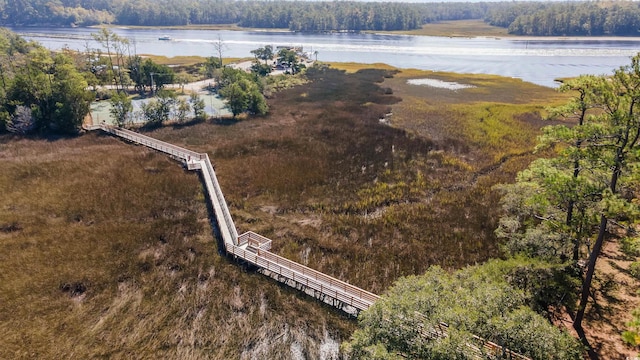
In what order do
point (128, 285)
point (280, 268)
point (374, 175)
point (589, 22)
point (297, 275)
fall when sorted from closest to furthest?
1. point (128, 285)
2. point (297, 275)
3. point (280, 268)
4. point (374, 175)
5. point (589, 22)

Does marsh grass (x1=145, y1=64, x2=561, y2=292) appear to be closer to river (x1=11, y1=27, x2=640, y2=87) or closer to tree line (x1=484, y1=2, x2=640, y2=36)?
river (x1=11, y1=27, x2=640, y2=87)

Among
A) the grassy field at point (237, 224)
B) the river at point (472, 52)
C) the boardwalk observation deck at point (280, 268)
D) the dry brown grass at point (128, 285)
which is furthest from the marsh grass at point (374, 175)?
the river at point (472, 52)

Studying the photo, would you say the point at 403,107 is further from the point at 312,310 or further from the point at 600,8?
the point at 600,8

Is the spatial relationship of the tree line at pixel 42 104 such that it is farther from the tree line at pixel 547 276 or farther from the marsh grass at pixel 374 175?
the tree line at pixel 547 276

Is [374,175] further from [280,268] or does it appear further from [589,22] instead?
[589,22]

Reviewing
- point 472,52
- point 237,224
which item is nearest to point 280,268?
point 237,224

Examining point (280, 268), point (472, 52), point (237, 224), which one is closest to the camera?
point (280, 268)
